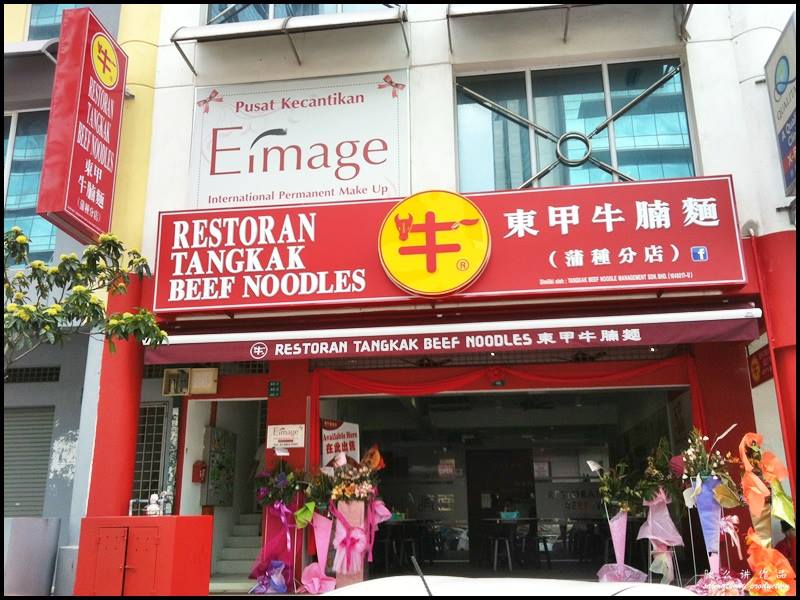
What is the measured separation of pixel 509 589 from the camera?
11.3 ft

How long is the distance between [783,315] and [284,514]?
678cm

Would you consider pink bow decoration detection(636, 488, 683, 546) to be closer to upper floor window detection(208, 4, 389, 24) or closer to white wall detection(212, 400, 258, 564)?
white wall detection(212, 400, 258, 564)

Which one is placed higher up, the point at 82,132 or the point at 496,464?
the point at 82,132

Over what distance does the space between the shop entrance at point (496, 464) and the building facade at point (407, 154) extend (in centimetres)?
479

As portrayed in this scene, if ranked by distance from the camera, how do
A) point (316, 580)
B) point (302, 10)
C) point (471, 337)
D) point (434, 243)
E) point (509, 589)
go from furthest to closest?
point (302, 10) < point (316, 580) < point (434, 243) < point (471, 337) < point (509, 589)

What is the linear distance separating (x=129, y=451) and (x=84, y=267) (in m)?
3.27

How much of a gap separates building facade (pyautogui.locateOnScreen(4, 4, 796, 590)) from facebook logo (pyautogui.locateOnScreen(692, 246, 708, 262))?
38 centimetres

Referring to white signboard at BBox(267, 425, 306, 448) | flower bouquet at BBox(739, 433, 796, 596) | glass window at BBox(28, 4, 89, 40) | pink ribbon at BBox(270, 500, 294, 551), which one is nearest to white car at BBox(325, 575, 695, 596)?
flower bouquet at BBox(739, 433, 796, 596)

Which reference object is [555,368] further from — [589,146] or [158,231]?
[158,231]

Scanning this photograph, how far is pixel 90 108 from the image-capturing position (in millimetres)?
9547

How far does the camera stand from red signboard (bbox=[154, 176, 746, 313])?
29.6ft

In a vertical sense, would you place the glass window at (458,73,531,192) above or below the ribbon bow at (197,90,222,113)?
below

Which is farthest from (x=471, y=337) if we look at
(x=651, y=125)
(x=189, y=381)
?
(x=189, y=381)

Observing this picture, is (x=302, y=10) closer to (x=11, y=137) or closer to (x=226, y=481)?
(x=11, y=137)
